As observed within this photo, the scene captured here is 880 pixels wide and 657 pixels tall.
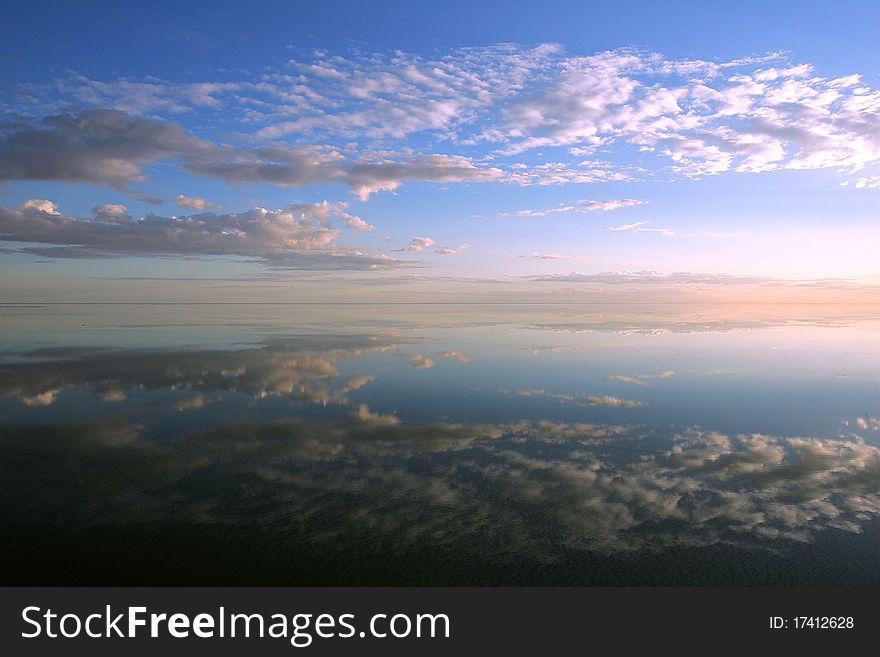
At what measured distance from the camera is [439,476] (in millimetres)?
13047

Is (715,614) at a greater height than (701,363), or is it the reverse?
(701,363)

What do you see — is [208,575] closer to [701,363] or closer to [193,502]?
[193,502]

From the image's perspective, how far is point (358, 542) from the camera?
32.1ft

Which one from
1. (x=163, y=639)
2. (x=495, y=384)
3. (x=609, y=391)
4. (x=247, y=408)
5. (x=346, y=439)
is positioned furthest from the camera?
(x=495, y=384)

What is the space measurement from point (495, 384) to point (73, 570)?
681 inches

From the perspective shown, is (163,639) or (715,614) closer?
(163,639)

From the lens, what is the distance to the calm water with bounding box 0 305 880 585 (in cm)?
909

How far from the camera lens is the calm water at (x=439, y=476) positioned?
29.8ft

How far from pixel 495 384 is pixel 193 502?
47.8ft

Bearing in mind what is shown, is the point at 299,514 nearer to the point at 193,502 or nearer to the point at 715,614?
the point at 193,502

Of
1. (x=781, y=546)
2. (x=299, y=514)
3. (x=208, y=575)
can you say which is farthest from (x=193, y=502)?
(x=781, y=546)

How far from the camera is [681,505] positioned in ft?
37.6

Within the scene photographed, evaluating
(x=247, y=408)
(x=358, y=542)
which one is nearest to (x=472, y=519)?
(x=358, y=542)

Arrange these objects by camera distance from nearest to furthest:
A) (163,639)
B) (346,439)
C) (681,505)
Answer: (163,639)
(681,505)
(346,439)
